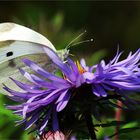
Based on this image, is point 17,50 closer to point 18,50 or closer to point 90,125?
point 18,50

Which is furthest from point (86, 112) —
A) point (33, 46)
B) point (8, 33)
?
point (8, 33)

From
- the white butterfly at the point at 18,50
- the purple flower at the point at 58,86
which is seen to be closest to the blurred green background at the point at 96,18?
the white butterfly at the point at 18,50

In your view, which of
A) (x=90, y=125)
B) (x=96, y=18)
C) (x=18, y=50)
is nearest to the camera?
(x=90, y=125)

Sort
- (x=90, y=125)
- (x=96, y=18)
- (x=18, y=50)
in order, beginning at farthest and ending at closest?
1. (x=96, y=18)
2. (x=18, y=50)
3. (x=90, y=125)

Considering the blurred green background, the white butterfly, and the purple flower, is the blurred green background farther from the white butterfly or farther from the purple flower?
the purple flower

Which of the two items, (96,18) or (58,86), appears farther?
(96,18)

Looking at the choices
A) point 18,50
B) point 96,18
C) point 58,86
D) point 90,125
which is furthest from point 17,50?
point 96,18

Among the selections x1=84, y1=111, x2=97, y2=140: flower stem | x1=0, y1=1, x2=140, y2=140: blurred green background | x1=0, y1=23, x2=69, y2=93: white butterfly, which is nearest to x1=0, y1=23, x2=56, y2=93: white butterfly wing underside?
x1=0, y1=23, x2=69, y2=93: white butterfly

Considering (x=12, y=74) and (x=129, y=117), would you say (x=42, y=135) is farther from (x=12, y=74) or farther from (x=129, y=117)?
(x=129, y=117)
